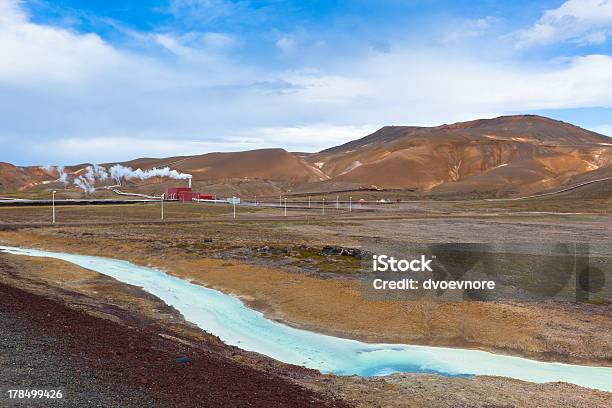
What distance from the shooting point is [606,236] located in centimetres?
6206

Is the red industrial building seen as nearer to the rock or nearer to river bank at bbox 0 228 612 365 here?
river bank at bbox 0 228 612 365

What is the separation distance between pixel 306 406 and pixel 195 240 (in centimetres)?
4226

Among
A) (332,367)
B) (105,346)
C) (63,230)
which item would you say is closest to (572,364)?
(332,367)

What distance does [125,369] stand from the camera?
48.9 ft

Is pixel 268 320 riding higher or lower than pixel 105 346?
lower

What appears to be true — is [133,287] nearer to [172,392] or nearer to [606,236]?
[172,392]

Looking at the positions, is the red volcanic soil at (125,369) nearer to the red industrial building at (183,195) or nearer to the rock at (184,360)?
the rock at (184,360)

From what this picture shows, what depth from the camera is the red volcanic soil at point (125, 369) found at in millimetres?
13414
